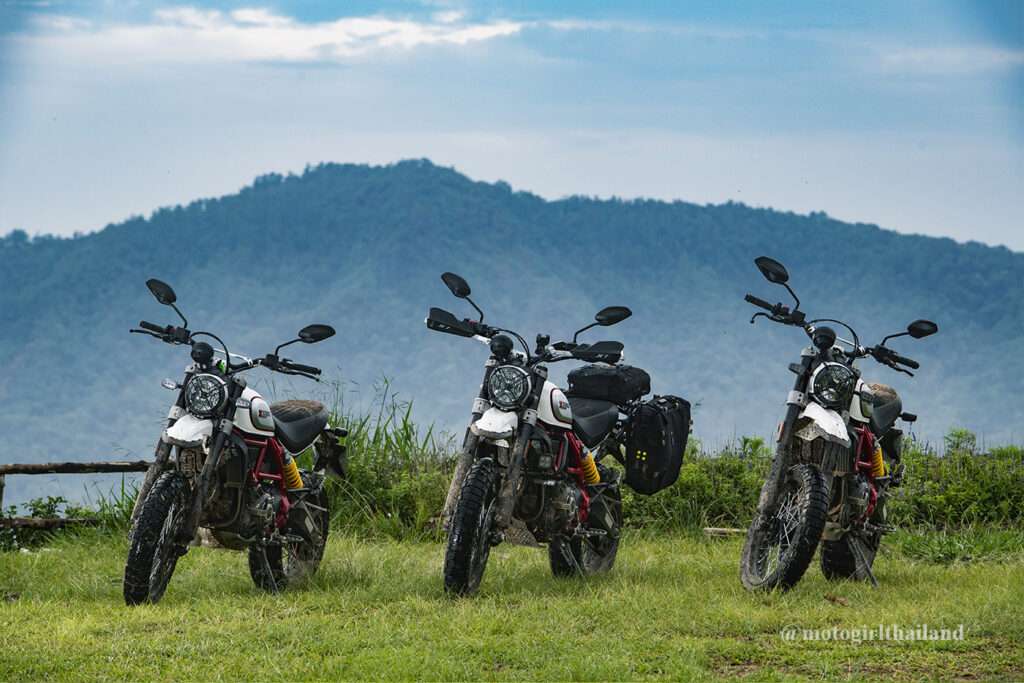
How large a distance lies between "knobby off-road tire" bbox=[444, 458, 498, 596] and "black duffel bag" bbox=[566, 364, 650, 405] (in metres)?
1.26

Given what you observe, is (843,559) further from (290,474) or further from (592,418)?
(290,474)

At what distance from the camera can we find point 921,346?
50125 mm

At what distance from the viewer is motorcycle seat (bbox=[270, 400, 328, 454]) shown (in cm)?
834

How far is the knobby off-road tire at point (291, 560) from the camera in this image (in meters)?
8.36

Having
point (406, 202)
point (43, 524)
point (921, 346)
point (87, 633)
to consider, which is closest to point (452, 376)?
point (406, 202)

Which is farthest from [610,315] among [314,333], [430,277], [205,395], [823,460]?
[430,277]

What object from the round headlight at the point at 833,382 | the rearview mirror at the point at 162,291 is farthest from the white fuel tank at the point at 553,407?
the rearview mirror at the point at 162,291

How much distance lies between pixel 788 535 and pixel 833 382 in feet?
3.02

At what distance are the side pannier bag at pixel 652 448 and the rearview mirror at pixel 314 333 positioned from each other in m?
2.05

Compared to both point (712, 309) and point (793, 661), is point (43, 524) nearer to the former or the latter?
point (793, 661)

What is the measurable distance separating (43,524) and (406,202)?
5100 centimetres

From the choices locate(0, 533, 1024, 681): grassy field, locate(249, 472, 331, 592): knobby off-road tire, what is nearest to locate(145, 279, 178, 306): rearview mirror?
locate(249, 472, 331, 592): knobby off-road tire

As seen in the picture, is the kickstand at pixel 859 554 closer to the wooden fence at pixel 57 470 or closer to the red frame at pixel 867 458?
the red frame at pixel 867 458

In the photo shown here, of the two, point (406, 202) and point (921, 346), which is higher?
point (406, 202)
